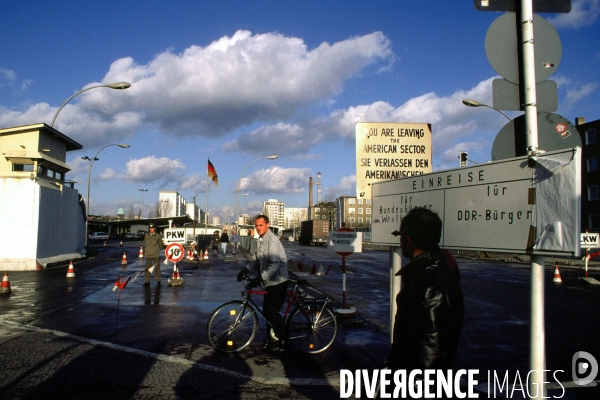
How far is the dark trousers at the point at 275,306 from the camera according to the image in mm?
6672

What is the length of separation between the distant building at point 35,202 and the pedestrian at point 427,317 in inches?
856

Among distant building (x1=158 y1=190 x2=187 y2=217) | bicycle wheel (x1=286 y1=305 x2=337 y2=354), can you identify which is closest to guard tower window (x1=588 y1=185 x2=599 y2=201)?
bicycle wheel (x1=286 y1=305 x2=337 y2=354)

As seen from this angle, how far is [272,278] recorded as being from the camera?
22.2 ft

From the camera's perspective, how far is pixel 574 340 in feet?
26.1

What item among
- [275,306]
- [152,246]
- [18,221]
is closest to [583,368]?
[275,306]

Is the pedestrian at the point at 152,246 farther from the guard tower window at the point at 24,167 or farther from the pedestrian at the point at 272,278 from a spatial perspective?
the guard tower window at the point at 24,167

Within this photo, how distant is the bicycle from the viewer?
22.0ft

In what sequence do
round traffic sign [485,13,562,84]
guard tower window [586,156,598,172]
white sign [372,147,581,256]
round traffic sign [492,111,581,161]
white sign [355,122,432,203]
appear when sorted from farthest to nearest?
1. guard tower window [586,156,598,172]
2. white sign [355,122,432,203]
3. round traffic sign [485,13,562,84]
4. round traffic sign [492,111,581,161]
5. white sign [372,147,581,256]

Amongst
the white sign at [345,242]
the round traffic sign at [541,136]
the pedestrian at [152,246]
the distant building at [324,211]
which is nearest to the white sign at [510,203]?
the round traffic sign at [541,136]

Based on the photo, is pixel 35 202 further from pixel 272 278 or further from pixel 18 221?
pixel 272 278

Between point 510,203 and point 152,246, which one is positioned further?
point 152,246

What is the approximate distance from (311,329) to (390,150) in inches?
110

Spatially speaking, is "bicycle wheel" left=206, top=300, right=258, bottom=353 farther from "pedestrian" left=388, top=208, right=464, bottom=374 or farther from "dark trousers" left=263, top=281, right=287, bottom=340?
"pedestrian" left=388, top=208, right=464, bottom=374

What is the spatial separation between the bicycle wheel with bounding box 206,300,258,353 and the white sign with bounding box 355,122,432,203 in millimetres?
2501
